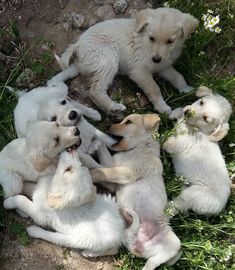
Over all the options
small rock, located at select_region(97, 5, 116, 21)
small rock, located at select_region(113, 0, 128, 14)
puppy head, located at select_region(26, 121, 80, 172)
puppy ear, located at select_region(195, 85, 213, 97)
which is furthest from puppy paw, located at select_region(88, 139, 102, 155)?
small rock, located at select_region(113, 0, 128, 14)

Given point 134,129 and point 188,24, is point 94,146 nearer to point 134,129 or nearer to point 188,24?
point 134,129

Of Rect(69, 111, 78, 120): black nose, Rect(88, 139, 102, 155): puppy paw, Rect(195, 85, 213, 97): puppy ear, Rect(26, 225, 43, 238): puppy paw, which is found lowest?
Rect(26, 225, 43, 238): puppy paw

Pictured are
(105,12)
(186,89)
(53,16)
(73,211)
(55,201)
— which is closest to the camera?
(55,201)

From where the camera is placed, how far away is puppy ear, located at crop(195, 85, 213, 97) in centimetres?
565

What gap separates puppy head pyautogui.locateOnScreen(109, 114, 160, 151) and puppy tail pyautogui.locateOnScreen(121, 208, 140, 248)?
0.79 m

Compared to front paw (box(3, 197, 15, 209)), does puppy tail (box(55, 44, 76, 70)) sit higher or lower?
higher

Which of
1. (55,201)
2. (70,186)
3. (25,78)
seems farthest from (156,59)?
(55,201)

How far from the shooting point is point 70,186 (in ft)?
14.5

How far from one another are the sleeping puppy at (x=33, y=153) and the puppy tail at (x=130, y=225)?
91cm

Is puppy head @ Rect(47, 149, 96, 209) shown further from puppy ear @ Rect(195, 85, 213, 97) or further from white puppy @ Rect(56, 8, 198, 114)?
puppy ear @ Rect(195, 85, 213, 97)

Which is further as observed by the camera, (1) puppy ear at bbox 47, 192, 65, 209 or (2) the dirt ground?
(2) the dirt ground

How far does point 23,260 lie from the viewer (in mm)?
4918

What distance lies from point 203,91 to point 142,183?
140cm

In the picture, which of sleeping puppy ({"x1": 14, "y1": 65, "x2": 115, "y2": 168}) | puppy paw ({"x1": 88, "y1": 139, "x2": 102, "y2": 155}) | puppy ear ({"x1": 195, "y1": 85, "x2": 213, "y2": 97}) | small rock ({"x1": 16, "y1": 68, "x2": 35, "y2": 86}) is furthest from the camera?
small rock ({"x1": 16, "y1": 68, "x2": 35, "y2": 86})
